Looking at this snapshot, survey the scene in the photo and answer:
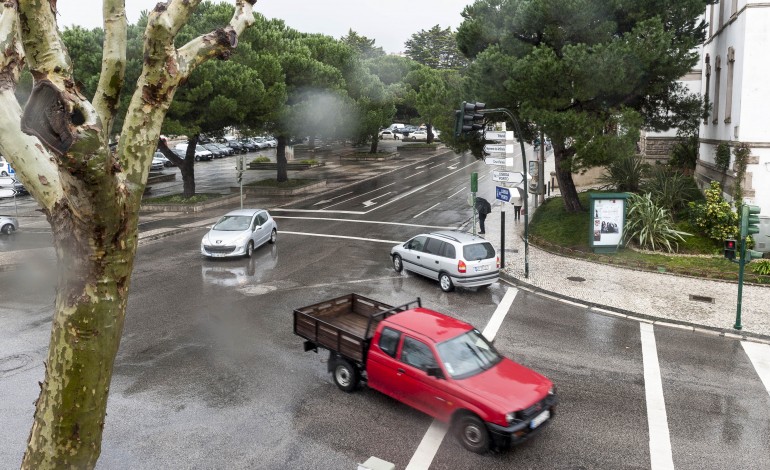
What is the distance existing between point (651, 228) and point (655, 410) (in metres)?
11.6

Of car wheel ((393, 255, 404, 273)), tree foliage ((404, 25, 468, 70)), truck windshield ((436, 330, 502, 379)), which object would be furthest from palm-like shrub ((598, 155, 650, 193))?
tree foliage ((404, 25, 468, 70))

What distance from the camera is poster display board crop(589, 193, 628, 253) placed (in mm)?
20359

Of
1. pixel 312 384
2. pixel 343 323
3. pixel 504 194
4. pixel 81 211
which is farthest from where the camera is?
pixel 504 194

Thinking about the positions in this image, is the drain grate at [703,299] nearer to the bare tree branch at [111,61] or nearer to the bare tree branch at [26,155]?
the bare tree branch at [111,61]

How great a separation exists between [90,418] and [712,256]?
757 inches

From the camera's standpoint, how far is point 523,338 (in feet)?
44.1

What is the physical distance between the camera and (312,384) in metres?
11.0

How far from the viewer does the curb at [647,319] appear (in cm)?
1362

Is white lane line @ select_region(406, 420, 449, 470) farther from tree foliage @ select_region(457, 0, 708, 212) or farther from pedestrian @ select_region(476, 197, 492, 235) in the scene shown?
pedestrian @ select_region(476, 197, 492, 235)

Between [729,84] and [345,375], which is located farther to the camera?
[729,84]

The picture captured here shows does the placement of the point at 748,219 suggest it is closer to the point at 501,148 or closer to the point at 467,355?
the point at 501,148

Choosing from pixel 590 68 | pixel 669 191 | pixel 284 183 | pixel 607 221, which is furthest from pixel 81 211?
pixel 284 183

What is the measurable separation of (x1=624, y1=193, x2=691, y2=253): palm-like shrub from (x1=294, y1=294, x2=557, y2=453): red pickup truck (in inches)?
486

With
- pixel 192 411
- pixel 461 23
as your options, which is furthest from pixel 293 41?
pixel 192 411
